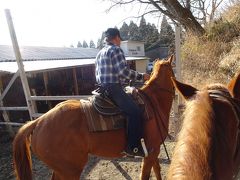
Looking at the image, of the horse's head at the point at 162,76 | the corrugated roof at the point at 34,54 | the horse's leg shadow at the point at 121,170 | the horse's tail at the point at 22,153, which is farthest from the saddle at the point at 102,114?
the corrugated roof at the point at 34,54

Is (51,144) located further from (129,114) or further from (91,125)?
(129,114)

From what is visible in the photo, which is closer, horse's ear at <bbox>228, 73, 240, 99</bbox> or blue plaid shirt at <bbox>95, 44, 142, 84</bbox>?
horse's ear at <bbox>228, 73, 240, 99</bbox>

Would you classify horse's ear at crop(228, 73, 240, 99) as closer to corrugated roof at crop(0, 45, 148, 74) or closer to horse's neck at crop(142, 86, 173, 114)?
horse's neck at crop(142, 86, 173, 114)

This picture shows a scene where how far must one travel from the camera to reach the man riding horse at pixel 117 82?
3267 millimetres

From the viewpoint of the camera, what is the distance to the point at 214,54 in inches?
316

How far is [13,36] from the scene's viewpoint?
602 centimetres

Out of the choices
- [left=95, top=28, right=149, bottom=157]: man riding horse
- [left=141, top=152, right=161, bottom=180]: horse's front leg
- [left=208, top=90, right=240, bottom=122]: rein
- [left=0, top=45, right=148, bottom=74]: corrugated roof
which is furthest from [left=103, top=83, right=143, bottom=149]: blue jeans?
[left=0, top=45, right=148, bottom=74]: corrugated roof

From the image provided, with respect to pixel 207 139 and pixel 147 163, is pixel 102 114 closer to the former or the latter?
pixel 147 163

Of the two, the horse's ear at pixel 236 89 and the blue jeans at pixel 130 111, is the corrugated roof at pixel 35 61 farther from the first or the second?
the horse's ear at pixel 236 89

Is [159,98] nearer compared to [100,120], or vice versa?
[100,120]

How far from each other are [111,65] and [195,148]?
243 centimetres

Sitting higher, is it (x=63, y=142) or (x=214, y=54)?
(x=214, y=54)

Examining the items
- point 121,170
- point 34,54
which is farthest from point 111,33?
point 34,54

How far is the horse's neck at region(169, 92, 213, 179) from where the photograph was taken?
85 cm
